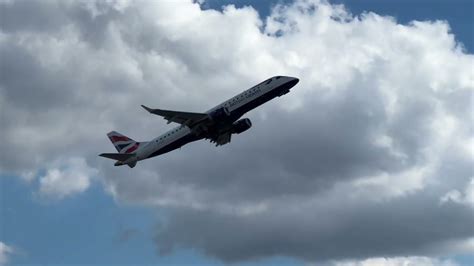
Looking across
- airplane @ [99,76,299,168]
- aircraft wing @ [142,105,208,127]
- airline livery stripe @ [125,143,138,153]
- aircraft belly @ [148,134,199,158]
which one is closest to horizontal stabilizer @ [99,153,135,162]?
airplane @ [99,76,299,168]

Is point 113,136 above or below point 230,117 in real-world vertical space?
above

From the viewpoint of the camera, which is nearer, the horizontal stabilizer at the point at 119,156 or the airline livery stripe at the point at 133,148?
the horizontal stabilizer at the point at 119,156

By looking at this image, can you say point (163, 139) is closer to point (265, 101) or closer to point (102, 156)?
point (102, 156)

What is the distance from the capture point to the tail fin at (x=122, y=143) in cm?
12975

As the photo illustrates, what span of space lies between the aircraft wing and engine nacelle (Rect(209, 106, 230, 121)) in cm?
138

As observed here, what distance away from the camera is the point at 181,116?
109250 millimetres

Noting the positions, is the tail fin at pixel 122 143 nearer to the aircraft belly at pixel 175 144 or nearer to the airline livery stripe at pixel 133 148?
the airline livery stripe at pixel 133 148

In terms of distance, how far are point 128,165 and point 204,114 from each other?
22.4m

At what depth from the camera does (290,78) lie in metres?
108

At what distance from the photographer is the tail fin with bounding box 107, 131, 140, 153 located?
130 m

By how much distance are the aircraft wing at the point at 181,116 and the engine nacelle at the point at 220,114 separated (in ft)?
4.54

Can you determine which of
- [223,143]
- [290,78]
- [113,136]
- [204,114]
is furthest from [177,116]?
[113,136]

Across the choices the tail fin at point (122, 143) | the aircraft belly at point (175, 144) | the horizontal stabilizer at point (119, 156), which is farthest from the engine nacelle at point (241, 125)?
the tail fin at point (122, 143)

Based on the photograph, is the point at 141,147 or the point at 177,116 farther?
the point at 141,147
